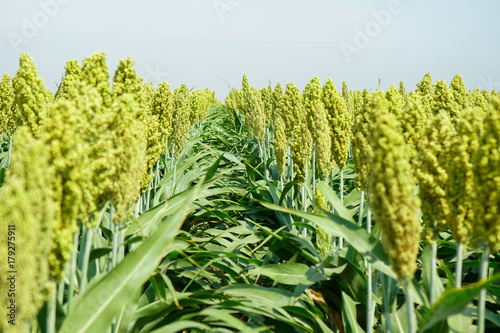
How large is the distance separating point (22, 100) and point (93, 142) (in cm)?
108

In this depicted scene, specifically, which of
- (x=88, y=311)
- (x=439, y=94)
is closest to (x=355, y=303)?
(x=88, y=311)

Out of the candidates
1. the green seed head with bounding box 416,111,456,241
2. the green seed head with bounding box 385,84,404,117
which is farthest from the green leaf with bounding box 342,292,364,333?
the green seed head with bounding box 385,84,404,117

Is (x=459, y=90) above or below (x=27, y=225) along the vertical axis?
above

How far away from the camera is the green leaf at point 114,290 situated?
72.2 inches

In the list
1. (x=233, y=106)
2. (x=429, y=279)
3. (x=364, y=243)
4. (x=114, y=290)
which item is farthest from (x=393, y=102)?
(x=233, y=106)

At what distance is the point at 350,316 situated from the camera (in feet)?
8.75

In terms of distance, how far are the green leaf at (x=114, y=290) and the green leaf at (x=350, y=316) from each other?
1.40 metres

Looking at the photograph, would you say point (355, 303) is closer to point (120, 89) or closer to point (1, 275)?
point (120, 89)

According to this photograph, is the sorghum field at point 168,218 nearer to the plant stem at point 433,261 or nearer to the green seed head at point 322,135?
the plant stem at point 433,261

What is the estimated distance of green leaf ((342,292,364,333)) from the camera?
2.63 m

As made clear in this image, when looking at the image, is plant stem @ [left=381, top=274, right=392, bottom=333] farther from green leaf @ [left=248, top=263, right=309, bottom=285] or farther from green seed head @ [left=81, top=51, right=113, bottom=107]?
green seed head @ [left=81, top=51, right=113, bottom=107]

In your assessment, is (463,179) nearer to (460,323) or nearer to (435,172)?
(435,172)

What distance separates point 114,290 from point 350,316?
61.7 inches

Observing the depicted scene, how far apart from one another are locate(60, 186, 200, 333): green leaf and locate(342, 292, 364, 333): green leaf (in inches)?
55.2
